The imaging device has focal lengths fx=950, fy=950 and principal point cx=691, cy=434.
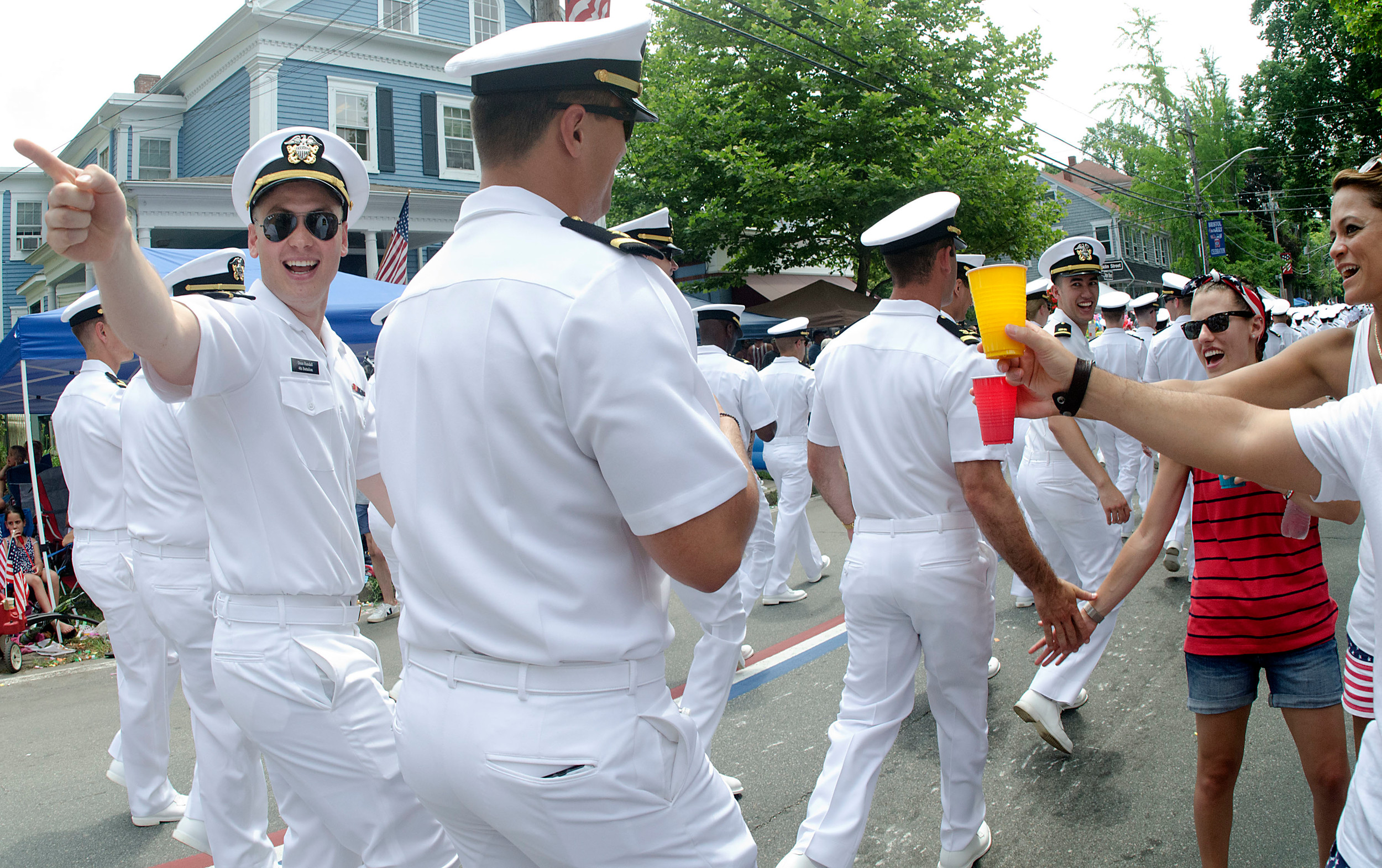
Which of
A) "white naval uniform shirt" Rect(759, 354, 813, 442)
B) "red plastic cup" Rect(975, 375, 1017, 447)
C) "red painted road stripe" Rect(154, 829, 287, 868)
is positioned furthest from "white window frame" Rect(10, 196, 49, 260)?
"red plastic cup" Rect(975, 375, 1017, 447)

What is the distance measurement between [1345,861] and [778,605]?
20.1ft

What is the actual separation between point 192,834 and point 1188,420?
4.02 meters

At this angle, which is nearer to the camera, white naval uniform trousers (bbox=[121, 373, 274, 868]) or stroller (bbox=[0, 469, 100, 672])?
white naval uniform trousers (bbox=[121, 373, 274, 868])

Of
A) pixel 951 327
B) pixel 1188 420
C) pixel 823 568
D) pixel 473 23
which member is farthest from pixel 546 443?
pixel 473 23

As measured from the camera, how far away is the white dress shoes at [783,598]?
25.4ft

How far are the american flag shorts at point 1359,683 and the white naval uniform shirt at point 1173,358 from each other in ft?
19.5

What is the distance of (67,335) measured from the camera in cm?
820

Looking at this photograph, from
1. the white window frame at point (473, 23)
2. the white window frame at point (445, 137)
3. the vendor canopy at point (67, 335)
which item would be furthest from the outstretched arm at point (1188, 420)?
the white window frame at point (473, 23)

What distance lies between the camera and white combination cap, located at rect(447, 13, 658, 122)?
162cm

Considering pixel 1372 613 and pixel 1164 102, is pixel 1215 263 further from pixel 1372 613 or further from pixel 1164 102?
pixel 1372 613

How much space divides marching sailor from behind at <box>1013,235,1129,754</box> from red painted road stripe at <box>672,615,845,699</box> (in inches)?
61.4

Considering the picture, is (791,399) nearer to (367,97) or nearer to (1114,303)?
(1114,303)

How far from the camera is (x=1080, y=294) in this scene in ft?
21.2

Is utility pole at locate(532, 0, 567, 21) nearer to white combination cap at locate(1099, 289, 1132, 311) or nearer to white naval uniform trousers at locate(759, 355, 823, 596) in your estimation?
white naval uniform trousers at locate(759, 355, 823, 596)
